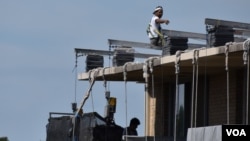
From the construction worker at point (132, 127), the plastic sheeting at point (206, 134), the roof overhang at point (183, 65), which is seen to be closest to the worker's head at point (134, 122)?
the construction worker at point (132, 127)

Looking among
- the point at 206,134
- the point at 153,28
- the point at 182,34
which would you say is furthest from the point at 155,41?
the point at 206,134

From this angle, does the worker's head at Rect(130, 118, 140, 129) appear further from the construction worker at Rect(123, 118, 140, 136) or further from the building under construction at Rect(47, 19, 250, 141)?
the building under construction at Rect(47, 19, 250, 141)

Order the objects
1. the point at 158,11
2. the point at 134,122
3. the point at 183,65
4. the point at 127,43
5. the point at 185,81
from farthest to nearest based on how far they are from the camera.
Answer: the point at 127,43 → the point at 185,81 → the point at 134,122 → the point at 158,11 → the point at 183,65

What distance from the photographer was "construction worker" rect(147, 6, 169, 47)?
29125 mm

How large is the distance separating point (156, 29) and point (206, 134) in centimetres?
384

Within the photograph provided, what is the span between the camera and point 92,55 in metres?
32.9

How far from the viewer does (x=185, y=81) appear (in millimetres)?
32031

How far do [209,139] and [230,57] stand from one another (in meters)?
→ 1.90

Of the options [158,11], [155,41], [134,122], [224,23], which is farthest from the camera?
[134,122]

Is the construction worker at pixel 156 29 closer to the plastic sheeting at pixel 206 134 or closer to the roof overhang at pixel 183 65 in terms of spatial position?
the roof overhang at pixel 183 65

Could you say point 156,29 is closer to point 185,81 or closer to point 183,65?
→ point 183,65

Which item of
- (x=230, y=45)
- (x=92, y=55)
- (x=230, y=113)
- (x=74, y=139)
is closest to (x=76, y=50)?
(x=92, y=55)

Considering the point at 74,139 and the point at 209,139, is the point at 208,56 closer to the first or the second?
the point at 209,139

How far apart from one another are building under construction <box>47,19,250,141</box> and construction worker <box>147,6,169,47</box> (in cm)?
25
